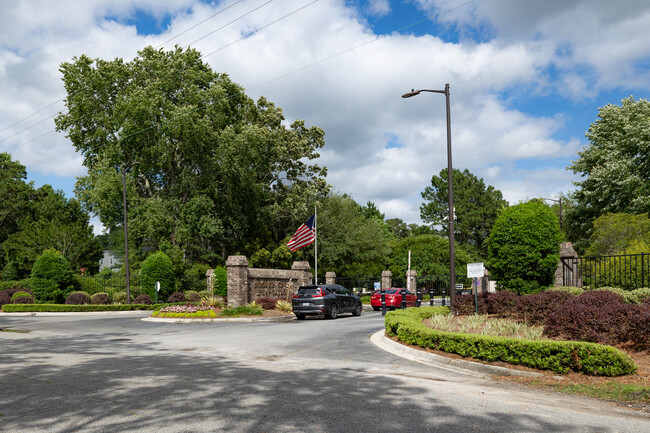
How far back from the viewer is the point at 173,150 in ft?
130

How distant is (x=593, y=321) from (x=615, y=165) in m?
26.7

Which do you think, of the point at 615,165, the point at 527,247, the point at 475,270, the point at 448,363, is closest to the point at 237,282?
the point at 475,270

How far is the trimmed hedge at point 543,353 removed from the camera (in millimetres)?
8352

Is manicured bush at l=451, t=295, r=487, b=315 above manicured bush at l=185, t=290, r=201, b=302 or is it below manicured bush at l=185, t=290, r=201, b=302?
above

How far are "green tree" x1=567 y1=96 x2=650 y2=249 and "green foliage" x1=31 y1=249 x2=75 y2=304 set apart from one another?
37040 mm

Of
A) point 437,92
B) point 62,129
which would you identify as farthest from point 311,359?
point 62,129

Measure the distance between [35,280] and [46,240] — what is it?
15.7m

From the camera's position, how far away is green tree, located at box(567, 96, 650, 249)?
1240 inches

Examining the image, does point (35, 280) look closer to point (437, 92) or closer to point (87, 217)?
point (87, 217)

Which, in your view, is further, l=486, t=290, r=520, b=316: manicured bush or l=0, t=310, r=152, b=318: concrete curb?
l=0, t=310, r=152, b=318: concrete curb

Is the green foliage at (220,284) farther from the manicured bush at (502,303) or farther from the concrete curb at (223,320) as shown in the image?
the manicured bush at (502,303)

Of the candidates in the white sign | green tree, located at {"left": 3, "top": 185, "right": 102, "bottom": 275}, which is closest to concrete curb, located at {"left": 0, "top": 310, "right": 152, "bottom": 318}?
green tree, located at {"left": 3, "top": 185, "right": 102, "bottom": 275}

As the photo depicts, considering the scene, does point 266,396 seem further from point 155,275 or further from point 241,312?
point 155,275

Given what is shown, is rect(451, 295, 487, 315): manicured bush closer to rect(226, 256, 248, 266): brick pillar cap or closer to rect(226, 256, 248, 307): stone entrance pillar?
rect(226, 256, 248, 307): stone entrance pillar
